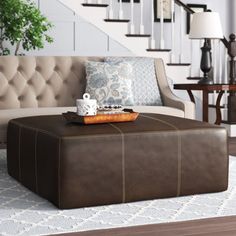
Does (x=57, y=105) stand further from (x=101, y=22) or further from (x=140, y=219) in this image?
(x=140, y=219)

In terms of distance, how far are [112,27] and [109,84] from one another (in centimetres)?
169

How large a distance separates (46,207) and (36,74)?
6.38ft

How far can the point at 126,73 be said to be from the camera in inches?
176

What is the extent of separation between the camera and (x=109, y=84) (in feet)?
14.4

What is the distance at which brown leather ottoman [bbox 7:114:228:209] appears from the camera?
2.68 m

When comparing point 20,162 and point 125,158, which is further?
point 20,162

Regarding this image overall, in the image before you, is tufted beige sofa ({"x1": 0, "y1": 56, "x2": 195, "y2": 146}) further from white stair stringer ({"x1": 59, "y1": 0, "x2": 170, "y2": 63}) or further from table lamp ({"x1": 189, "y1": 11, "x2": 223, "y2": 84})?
white stair stringer ({"x1": 59, "y1": 0, "x2": 170, "y2": 63})

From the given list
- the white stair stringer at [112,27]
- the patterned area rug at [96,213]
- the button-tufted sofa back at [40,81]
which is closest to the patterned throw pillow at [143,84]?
the button-tufted sofa back at [40,81]

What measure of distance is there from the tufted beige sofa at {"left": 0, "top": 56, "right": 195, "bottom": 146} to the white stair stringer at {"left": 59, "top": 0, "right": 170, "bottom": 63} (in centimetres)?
131

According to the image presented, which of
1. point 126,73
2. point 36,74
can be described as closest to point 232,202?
point 126,73

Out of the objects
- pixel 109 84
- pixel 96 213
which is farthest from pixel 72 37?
pixel 96 213

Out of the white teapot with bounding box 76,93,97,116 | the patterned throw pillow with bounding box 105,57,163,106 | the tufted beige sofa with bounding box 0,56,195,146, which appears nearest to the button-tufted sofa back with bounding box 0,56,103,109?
the tufted beige sofa with bounding box 0,56,195,146

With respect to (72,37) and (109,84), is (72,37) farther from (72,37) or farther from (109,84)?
(109,84)

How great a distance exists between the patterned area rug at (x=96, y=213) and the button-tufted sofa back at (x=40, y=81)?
143 centimetres
